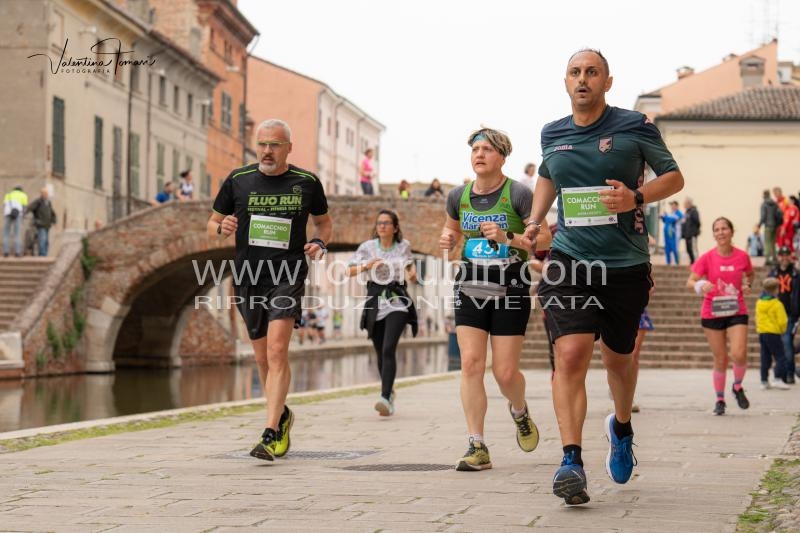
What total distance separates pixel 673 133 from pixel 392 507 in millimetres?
46148

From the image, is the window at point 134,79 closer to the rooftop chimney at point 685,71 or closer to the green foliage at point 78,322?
the green foliage at point 78,322

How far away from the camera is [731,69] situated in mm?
64312

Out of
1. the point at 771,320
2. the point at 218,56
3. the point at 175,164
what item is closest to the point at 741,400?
the point at 771,320

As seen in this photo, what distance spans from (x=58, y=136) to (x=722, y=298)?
27.4m

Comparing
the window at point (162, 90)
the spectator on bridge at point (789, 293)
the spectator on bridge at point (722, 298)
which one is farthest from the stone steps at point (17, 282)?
the spectator on bridge at point (722, 298)

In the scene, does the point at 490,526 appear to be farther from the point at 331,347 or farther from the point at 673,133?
the point at 331,347

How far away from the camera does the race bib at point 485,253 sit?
8.55 metres

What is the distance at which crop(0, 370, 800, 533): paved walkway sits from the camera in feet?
19.4

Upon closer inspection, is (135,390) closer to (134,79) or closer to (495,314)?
(495,314)

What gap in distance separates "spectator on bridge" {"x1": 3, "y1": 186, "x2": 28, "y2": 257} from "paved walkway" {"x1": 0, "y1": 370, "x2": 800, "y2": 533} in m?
22.2

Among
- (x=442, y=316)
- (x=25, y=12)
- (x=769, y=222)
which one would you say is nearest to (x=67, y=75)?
(x=25, y=12)

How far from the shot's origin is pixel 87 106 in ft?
131

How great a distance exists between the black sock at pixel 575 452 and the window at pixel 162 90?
141 feet

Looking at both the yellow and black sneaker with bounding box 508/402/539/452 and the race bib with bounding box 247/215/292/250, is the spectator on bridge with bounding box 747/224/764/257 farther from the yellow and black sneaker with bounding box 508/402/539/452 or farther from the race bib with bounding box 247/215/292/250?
the race bib with bounding box 247/215/292/250
